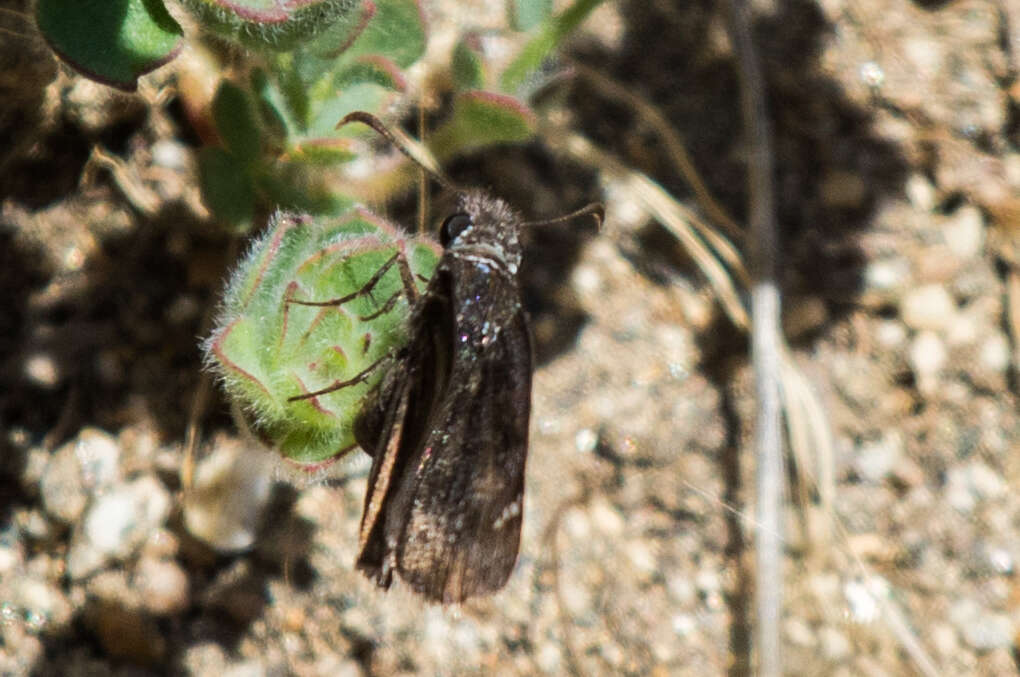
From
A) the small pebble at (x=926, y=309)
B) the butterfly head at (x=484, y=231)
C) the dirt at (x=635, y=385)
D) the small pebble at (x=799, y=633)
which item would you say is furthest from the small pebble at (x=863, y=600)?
the butterfly head at (x=484, y=231)

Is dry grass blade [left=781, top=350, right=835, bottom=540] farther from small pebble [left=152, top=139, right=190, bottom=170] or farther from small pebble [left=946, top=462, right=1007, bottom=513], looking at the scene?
small pebble [left=152, top=139, right=190, bottom=170]

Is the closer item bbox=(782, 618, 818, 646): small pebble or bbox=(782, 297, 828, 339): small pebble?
bbox=(782, 618, 818, 646): small pebble

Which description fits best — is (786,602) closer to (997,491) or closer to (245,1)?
(997,491)

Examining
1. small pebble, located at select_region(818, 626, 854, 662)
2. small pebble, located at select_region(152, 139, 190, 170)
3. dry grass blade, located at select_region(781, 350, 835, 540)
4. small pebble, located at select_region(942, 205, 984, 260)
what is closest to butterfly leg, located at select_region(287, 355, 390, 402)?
small pebble, located at select_region(152, 139, 190, 170)

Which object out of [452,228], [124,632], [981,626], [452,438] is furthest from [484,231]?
[981,626]

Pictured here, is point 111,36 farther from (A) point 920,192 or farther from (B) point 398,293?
(A) point 920,192

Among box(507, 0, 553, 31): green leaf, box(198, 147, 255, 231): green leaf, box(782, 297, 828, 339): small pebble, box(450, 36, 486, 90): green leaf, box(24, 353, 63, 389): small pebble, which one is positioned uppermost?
box(507, 0, 553, 31): green leaf

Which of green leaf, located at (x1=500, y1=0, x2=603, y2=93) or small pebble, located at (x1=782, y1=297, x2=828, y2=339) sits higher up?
green leaf, located at (x1=500, y1=0, x2=603, y2=93)
